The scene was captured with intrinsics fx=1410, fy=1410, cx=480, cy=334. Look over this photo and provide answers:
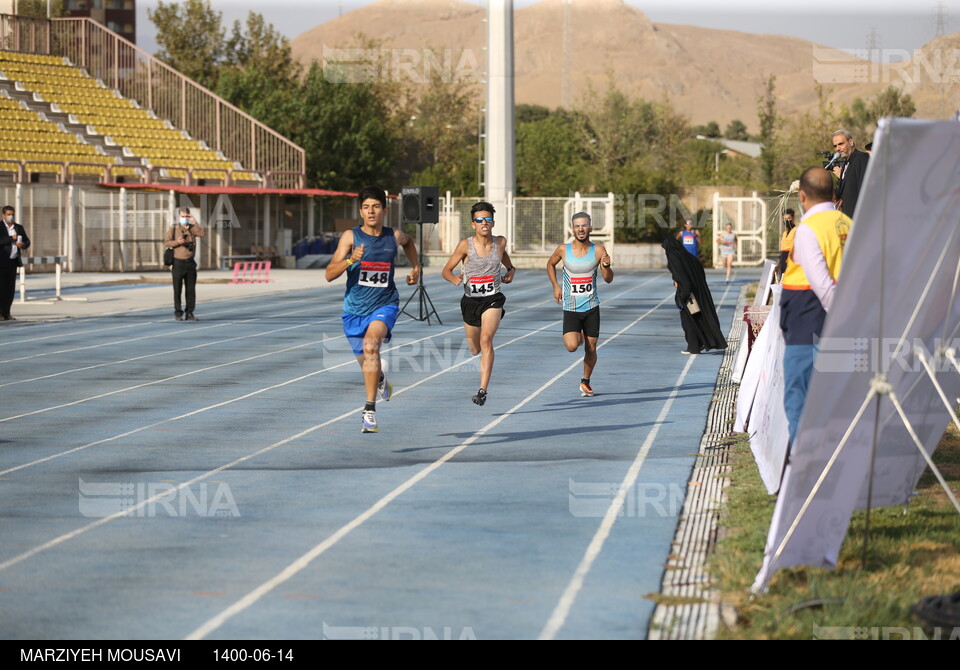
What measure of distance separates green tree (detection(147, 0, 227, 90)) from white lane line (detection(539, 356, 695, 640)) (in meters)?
67.1

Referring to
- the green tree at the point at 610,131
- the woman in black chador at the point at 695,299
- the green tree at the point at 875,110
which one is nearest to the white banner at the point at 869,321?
the woman in black chador at the point at 695,299

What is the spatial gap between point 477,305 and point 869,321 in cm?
725

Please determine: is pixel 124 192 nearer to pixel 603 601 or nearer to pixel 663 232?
pixel 663 232

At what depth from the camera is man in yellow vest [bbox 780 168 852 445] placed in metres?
7.29

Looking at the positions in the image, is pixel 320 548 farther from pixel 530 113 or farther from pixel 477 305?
pixel 530 113

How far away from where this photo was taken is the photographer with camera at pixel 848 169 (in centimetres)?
1158

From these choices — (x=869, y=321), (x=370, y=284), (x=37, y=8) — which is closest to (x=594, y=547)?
(x=869, y=321)

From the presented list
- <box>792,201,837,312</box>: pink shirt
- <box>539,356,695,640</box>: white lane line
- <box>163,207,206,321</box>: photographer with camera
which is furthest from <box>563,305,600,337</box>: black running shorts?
<box>163,207,206,321</box>: photographer with camera

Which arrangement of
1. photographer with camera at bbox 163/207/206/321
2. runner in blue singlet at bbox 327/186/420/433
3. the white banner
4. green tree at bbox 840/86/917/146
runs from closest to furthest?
the white banner → runner in blue singlet at bbox 327/186/420/433 → photographer with camera at bbox 163/207/206/321 → green tree at bbox 840/86/917/146

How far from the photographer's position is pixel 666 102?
3686 inches

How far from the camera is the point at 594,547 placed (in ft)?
23.6

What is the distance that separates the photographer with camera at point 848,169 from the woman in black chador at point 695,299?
6500mm

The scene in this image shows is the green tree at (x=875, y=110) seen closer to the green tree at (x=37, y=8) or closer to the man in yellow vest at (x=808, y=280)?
the green tree at (x=37, y=8)

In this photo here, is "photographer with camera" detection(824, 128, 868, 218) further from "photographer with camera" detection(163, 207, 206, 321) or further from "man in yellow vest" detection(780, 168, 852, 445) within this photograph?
"photographer with camera" detection(163, 207, 206, 321)
